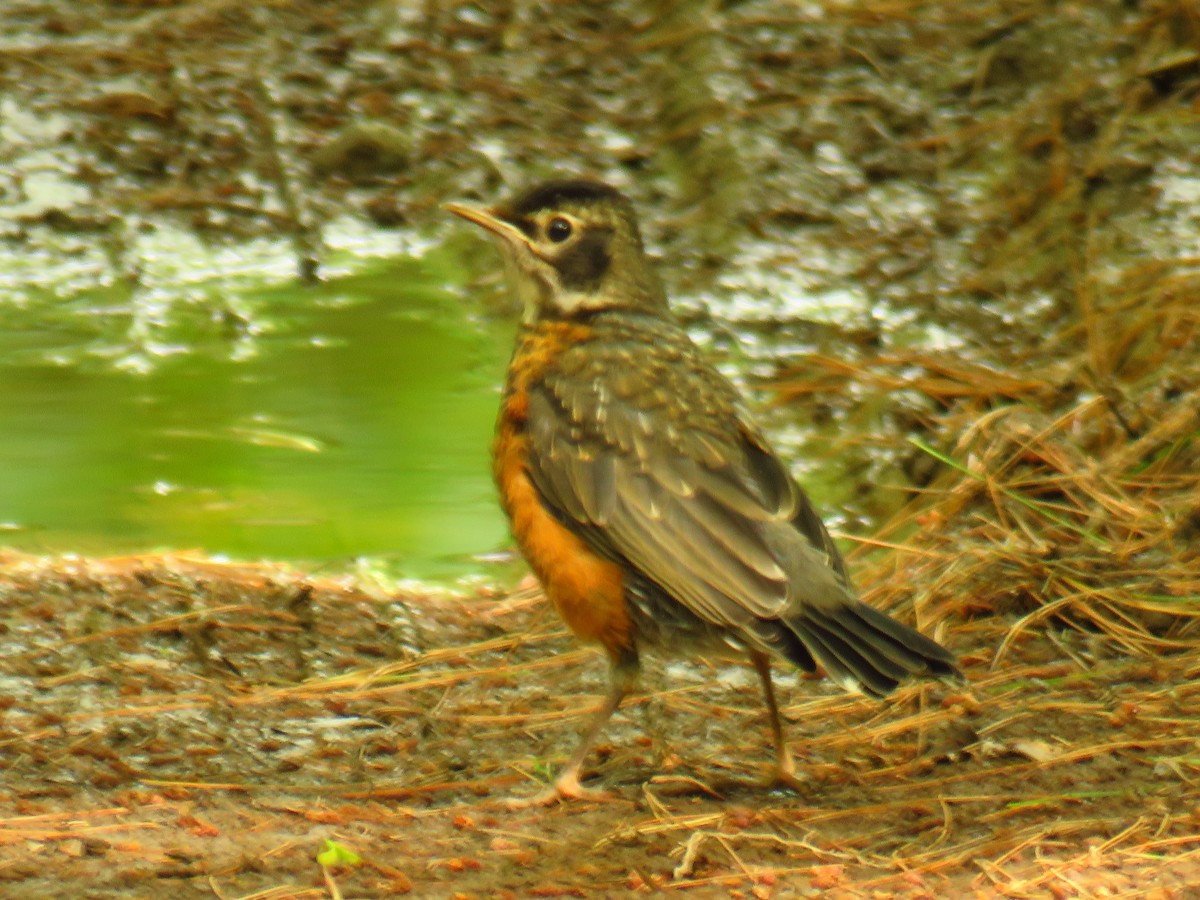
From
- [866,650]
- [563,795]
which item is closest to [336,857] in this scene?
[563,795]

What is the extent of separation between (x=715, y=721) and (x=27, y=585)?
1916 millimetres

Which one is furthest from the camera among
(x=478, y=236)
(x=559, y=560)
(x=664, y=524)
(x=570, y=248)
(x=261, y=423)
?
(x=478, y=236)

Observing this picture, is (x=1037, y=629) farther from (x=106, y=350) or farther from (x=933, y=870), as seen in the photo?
(x=106, y=350)

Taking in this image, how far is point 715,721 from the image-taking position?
15.4 ft

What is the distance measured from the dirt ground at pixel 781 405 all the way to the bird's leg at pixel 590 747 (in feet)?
0.26

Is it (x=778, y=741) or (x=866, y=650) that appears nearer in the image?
(x=866, y=650)

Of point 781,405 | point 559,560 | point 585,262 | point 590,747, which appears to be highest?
point 585,262

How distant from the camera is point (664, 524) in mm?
3969

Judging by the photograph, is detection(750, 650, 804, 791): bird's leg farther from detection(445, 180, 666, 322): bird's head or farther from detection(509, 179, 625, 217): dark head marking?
detection(509, 179, 625, 217): dark head marking

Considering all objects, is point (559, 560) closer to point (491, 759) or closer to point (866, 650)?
point (491, 759)

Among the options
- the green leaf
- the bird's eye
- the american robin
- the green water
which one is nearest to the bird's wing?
the american robin

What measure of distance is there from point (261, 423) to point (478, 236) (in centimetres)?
222

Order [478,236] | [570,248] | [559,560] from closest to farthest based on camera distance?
[559,560], [570,248], [478,236]

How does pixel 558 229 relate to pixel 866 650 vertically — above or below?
above
